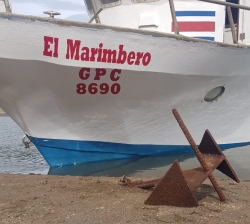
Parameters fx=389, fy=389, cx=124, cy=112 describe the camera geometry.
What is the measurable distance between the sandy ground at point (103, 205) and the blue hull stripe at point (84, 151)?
142 cm

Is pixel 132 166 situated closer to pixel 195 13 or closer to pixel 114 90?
pixel 114 90

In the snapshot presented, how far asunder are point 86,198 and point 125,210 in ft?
2.13

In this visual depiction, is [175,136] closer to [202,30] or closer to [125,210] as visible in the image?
[202,30]

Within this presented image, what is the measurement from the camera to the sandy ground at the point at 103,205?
355 centimetres

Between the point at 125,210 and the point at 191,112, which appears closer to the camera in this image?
the point at 125,210

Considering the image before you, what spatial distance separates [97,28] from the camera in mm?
5277

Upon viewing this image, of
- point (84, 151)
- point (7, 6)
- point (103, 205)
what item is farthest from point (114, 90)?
point (103, 205)

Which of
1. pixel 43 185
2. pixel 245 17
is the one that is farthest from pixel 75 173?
pixel 245 17

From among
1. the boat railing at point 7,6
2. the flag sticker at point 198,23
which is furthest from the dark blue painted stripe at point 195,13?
the boat railing at point 7,6

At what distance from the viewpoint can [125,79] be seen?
594 centimetres

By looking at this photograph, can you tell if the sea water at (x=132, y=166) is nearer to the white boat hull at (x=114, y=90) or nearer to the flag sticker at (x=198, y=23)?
the white boat hull at (x=114, y=90)

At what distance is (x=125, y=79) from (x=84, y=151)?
1.58m

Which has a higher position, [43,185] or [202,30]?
[202,30]

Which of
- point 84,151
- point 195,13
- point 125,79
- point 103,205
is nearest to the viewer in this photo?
point 103,205
